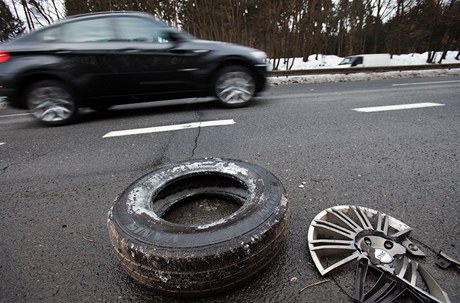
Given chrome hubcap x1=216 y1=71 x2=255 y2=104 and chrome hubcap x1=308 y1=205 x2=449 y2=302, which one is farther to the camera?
chrome hubcap x1=216 y1=71 x2=255 y2=104

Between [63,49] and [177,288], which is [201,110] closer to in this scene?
[63,49]

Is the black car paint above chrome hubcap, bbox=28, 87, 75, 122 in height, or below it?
above

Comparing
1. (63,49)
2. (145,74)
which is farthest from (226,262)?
(63,49)

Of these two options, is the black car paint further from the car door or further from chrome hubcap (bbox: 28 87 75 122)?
chrome hubcap (bbox: 28 87 75 122)

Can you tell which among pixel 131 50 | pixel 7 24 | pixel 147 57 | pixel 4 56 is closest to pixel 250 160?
pixel 147 57

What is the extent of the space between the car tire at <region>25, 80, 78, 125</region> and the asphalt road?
240 millimetres

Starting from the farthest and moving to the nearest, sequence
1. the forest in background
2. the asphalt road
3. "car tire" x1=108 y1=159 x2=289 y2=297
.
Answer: the forest in background < the asphalt road < "car tire" x1=108 y1=159 x2=289 y2=297

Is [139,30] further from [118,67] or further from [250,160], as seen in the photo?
[250,160]

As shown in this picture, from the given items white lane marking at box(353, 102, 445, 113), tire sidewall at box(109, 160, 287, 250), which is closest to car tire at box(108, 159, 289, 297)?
tire sidewall at box(109, 160, 287, 250)

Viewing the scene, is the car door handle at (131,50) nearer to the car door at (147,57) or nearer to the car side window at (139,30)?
the car door at (147,57)

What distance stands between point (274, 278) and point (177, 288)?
48 cm

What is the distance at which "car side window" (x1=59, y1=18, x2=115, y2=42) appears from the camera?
4.21 metres

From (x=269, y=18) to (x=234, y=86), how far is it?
11.8 metres

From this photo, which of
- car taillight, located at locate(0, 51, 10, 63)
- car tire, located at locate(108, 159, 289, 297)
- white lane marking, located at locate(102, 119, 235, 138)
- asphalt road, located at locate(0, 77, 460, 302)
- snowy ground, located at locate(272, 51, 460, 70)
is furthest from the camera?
snowy ground, located at locate(272, 51, 460, 70)
